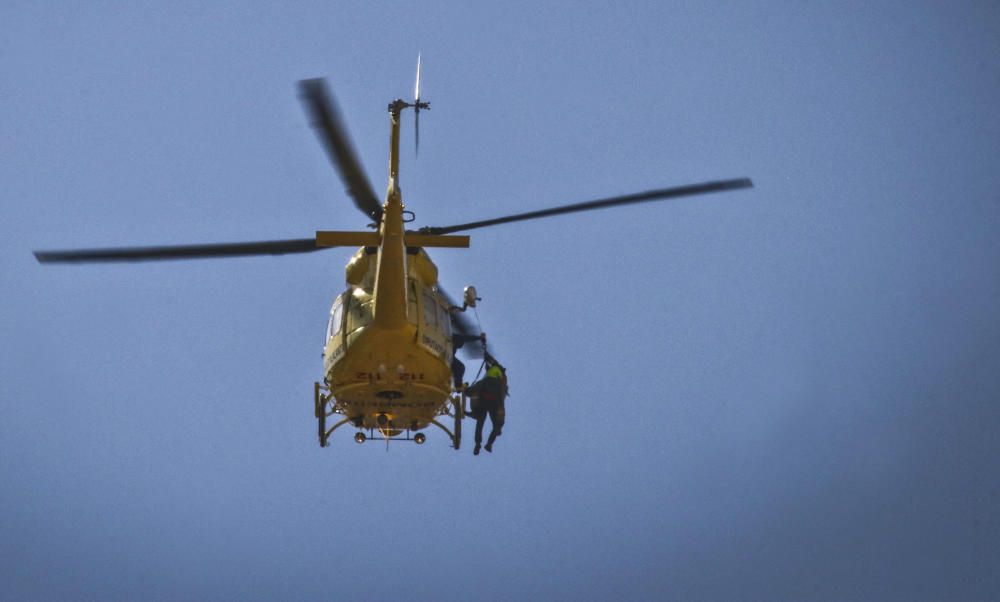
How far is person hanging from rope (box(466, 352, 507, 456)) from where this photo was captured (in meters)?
18.2

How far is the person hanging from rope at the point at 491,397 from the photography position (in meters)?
18.2

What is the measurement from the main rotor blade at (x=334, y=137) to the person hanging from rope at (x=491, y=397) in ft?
10.4

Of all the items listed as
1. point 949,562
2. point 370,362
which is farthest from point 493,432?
point 949,562

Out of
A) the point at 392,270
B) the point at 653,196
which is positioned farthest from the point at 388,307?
the point at 653,196

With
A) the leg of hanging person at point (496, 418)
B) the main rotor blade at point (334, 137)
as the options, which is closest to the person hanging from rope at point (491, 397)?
the leg of hanging person at point (496, 418)

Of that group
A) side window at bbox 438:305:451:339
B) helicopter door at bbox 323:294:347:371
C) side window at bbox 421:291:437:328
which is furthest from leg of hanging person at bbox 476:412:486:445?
helicopter door at bbox 323:294:347:371

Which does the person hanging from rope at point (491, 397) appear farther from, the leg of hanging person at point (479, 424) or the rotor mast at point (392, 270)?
the rotor mast at point (392, 270)

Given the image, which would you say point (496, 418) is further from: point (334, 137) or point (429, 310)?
point (334, 137)

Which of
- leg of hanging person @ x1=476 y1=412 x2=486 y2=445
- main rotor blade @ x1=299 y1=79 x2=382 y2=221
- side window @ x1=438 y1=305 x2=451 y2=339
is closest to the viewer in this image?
main rotor blade @ x1=299 y1=79 x2=382 y2=221

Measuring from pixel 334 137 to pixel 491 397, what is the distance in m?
4.95

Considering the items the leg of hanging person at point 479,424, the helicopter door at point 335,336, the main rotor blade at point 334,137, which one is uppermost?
the main rotor blade at point 334,137

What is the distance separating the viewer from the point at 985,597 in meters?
60.3

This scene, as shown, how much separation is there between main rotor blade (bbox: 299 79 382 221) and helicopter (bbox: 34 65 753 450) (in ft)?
0.09

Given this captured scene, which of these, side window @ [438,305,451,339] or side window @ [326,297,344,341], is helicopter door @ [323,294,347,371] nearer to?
side window @ [326,297,344,341]
